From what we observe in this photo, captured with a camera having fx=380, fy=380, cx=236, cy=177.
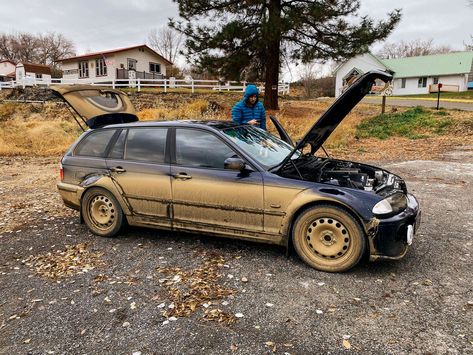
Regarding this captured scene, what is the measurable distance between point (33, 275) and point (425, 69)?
2122 inches

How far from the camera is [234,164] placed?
3.83m

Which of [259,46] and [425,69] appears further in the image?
[425,69]

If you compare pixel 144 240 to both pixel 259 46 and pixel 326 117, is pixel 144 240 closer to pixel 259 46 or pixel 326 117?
pixel 326 117

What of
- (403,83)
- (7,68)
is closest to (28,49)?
(7,68)

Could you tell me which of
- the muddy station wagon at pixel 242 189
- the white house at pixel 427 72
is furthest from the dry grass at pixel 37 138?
the white house at pixel 427 72

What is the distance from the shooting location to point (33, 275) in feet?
12.6

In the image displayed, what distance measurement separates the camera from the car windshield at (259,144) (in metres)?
4.21

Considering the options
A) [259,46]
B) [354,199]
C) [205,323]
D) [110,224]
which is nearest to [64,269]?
[110,224]

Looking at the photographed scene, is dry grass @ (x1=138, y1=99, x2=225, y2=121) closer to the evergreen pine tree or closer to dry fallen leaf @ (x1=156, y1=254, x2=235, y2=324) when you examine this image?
the evergreen pine tree

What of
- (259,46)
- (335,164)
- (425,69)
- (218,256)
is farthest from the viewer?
(425,69)

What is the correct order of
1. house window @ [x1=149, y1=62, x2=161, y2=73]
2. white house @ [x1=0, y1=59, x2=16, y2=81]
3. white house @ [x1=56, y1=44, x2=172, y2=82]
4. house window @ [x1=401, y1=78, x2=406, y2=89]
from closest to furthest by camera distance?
white house @ [x1=56, y1=44, x2=172, y2=82] < house window @ [x1=149, y1=62, x2=161, y2=73] < house window @ [x1=401, y1=78, x2=406, y2=89] < white house @ [x1=0, y1=59, x2=16, y2=81]

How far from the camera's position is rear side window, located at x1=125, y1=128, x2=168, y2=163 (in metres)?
4.51

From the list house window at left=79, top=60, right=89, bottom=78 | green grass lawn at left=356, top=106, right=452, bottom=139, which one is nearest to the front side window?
green grass lawn at left=356, top=106, right=452, bottom=139

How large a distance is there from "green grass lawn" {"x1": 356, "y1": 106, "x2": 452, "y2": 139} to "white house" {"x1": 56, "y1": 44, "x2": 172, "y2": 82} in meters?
21.6
